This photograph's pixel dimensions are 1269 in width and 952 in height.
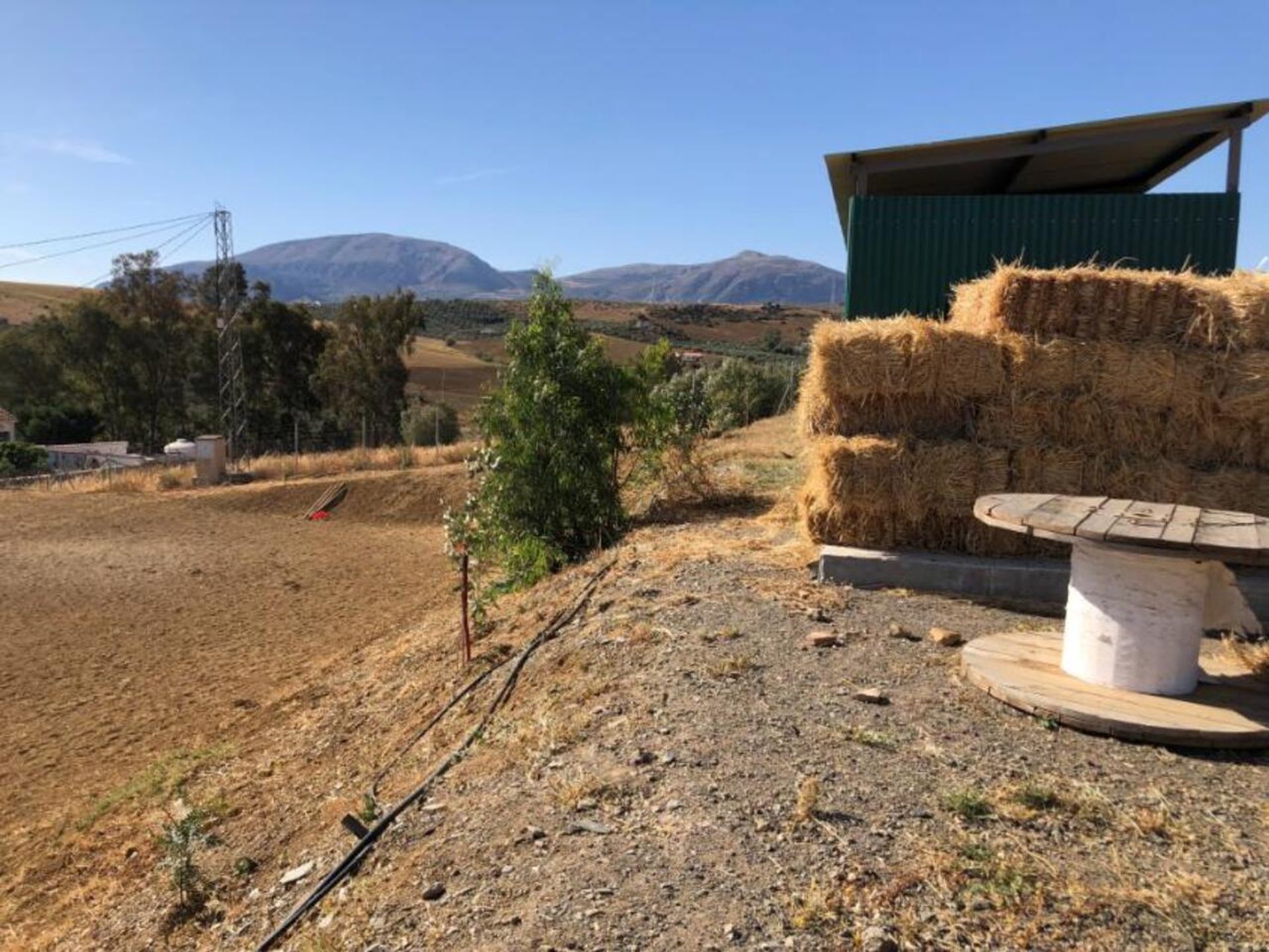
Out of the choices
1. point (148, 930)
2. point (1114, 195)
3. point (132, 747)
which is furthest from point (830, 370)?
point (132, 747)

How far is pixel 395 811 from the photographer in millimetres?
4227

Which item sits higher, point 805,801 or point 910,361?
point 910,361

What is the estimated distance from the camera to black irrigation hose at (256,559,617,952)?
12.2 feet

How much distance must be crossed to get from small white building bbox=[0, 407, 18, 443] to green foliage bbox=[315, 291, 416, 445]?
54.8 ft

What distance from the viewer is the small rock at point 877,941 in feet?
8.80

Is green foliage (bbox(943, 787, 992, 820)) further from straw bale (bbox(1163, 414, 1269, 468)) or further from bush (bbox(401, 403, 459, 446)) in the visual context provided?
bush (bbox(401, 403, 459, 446))

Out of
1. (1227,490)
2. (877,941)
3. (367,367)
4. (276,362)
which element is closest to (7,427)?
(276,362)

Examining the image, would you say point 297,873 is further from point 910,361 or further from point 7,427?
point 7,427

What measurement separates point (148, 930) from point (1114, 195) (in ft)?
32.5

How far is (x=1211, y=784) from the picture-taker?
3721 mm

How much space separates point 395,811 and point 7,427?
5273 centimetres

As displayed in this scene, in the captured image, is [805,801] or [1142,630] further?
[1142,630]

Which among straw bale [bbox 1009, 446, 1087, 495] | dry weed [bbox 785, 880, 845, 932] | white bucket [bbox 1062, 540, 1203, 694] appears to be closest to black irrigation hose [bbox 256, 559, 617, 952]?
dry weed [bbox 785, 880, 845, 932]

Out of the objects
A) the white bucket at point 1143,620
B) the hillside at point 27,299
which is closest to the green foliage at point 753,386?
the white bucket at point 1143,620
